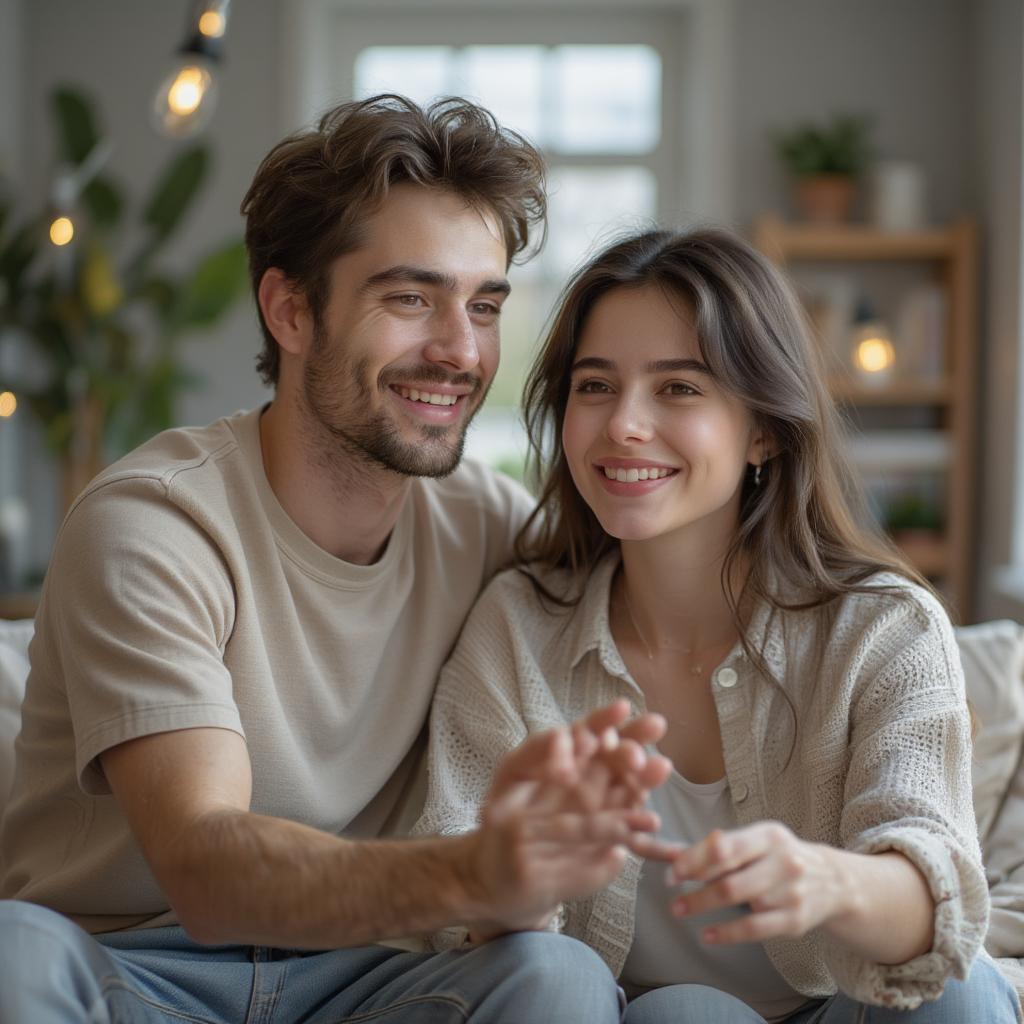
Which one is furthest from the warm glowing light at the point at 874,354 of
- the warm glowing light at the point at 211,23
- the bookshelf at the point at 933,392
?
the warm glowing light at the point at 211,23

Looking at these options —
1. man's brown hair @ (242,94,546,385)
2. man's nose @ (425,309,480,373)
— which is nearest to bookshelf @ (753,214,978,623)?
man's brown hair @ (242,94,546,385)

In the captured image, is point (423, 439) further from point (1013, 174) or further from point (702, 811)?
point (1013, 174)

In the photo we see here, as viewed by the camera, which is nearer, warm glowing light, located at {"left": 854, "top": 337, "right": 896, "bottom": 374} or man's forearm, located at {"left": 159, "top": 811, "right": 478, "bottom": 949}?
man's forearm, located at {"left": 159, "top": 811, "right": 478, "bottom": 949}

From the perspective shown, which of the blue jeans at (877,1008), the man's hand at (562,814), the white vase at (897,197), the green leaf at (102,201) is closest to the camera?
the man's hand at (562,814)

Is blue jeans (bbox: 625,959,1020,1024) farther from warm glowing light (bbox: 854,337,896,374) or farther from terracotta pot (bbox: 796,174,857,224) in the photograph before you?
terracotta pot (bbox: 796,174,857,224)

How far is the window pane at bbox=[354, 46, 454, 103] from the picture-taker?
5.16 meters

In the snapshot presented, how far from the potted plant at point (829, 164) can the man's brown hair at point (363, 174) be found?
10.3ft

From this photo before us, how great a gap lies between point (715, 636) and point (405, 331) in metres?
0.60

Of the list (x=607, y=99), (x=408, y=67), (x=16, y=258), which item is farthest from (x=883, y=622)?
(x=408, y=67)

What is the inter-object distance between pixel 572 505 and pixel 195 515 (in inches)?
22.4

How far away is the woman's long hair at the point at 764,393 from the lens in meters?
1.62

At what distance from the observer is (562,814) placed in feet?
3.55

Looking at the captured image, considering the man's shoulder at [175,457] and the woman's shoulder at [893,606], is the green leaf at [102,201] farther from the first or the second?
the woman's shoulder at [893,606]

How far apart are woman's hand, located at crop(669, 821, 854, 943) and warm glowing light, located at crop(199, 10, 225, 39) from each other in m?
2.17
